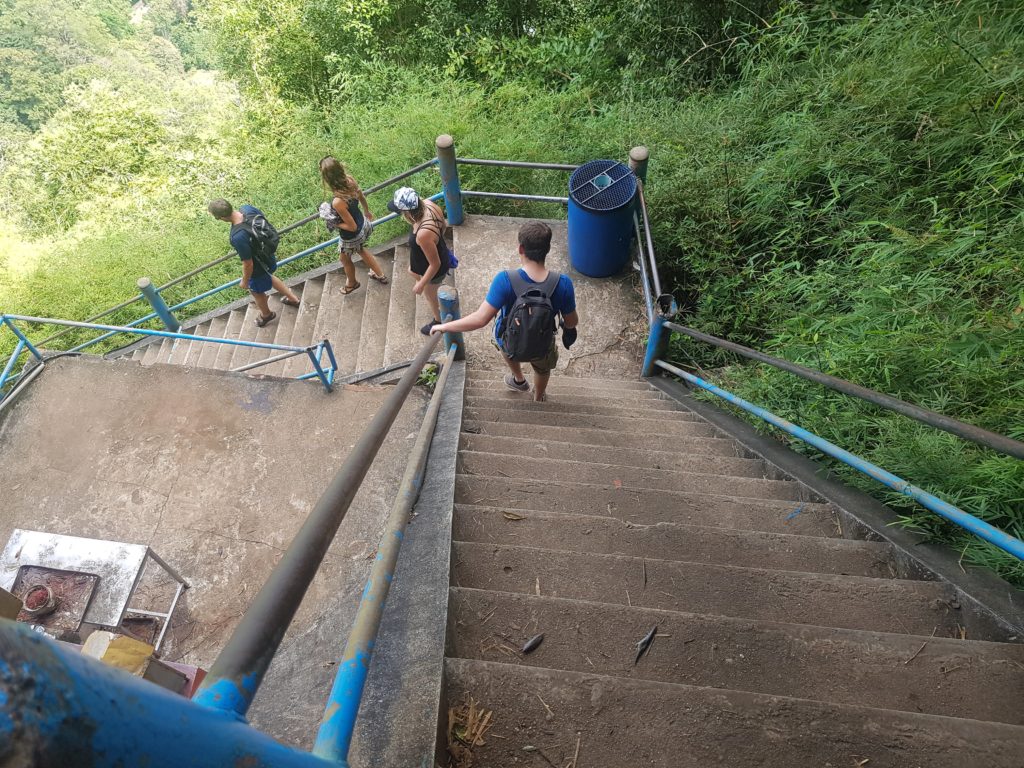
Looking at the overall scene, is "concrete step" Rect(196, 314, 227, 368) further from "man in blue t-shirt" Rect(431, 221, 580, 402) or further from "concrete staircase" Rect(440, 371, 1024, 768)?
"concrete staircase" Rect(440, 371, 1024, 768)

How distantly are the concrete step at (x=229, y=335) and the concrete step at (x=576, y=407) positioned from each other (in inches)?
A: 191

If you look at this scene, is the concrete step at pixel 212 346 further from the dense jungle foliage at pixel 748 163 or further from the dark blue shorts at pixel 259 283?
the dark blue shorts at pixel 259 283

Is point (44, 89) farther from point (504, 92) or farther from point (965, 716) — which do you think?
point (965, 716)

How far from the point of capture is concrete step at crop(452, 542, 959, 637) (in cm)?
220

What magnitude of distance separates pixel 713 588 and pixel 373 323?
532cm

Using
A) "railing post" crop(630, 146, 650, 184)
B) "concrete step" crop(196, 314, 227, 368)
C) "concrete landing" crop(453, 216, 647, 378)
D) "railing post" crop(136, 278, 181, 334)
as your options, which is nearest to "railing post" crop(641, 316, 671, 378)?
"concrete landing" crop(453, 216, 647, 378)

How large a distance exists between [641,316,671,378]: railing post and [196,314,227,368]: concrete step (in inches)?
240

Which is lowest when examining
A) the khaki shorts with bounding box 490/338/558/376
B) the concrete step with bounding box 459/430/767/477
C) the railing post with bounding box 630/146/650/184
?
the concrete step with bounding box 459/430/767/477

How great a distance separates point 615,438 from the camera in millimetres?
3979

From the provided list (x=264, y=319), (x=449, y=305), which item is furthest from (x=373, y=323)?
(x=449, y=305)

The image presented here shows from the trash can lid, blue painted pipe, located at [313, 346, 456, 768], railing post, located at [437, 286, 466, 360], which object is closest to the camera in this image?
blue painted pipe, located at [313, 346, 456, 768]

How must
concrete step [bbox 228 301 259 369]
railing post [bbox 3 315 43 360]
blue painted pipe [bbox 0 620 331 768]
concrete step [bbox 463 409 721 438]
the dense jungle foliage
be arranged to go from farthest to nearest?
1. concrete step [bbox 228 301 259 369]
2. railing post [bbox 3 315 43 360]
3. concrete step [bbox 463 409 721 438]
4. the dense jungle foliage
5. blue painted pipe [bbox 0 620 331 768]

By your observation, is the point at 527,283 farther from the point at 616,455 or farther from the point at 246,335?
the point at 246,335

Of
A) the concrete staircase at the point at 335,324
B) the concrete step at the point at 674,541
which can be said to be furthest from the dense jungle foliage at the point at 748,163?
the concrete staircase at the point at 335,324
